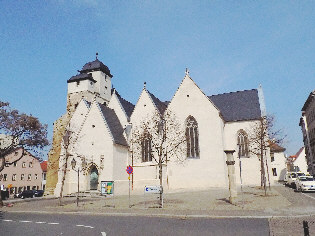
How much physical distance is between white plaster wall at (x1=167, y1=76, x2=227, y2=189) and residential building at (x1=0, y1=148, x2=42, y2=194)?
3849 centimetres

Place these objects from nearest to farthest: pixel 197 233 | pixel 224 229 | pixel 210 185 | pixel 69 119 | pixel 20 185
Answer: pixel 197 233 → pixel 224 229 → pixel 210 185 → pixel 69 119 → pixel 20 185

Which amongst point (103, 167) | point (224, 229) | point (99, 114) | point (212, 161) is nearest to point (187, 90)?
point (212, 161)

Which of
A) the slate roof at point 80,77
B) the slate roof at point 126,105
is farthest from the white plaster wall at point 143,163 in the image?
the slate roof at point 80,77

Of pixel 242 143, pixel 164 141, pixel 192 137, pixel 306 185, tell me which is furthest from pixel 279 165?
pixel 164 141

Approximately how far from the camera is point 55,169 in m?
34.0

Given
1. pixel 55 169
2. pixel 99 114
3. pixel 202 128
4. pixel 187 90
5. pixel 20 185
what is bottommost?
pixel 20 185

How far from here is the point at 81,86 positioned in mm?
39594

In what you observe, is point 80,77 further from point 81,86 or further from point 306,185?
point 306,185

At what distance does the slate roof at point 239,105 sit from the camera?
109 ft

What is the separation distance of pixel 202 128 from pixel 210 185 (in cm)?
674

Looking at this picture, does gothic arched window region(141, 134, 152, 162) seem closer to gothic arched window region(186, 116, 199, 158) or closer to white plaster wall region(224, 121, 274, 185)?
gothic arched window region(186, 116, 199, 158)

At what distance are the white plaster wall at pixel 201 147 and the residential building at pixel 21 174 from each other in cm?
3849

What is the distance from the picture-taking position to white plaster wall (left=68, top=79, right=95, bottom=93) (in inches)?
1543

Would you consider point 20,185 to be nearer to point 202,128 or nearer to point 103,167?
point 103,167
